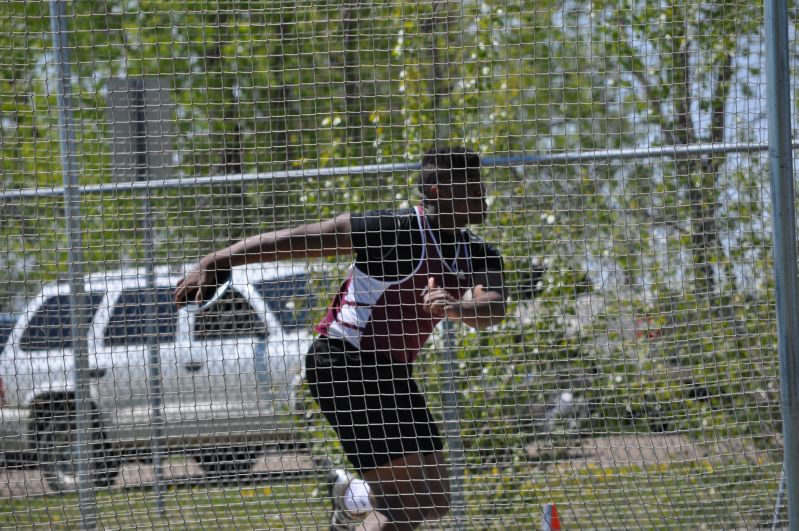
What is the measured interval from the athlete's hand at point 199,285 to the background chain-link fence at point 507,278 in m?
0.51

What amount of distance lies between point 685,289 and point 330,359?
6.26ft

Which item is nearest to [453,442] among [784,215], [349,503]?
[349,503]

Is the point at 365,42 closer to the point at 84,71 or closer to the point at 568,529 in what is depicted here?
the point at 84,71

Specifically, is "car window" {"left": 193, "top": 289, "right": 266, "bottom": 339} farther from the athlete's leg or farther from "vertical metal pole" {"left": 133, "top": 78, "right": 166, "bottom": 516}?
the athlete's leg

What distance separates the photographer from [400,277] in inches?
141

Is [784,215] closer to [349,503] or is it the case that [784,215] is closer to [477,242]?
[477,242]

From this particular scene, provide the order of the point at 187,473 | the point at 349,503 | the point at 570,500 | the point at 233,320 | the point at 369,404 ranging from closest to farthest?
the point at 369,404, the point at 187,473, the point at 349,503, the point at 570,500, the point at 233,320

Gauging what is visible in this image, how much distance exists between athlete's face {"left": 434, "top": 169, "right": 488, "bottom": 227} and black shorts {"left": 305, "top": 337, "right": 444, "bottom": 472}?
0.62 meters

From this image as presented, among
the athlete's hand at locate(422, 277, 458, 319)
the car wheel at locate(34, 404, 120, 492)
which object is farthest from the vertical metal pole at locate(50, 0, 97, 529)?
the athlete's hand at locate(422, 277, 458, 319)

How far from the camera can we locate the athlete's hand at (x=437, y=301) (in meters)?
3.32

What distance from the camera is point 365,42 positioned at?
17.5ft

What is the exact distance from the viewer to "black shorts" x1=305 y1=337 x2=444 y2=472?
11.9 ft

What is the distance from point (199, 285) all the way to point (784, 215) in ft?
6.76

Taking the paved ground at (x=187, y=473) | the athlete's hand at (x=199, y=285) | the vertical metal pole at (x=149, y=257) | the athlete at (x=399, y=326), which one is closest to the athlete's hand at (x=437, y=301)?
the athlete at (x=399, y=326)
